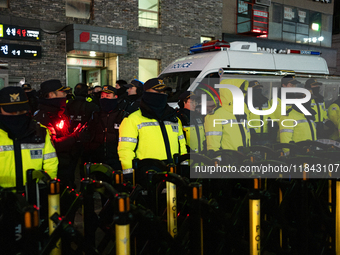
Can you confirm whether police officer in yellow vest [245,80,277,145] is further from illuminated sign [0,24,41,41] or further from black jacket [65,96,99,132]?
illuminated sign [0,24,41,41]

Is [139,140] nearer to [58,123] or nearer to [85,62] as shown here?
[58,123]

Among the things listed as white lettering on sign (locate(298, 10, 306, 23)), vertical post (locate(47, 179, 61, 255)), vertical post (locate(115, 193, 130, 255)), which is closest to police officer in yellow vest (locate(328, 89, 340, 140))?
vertical post (locate(115, 193, 130, 255))

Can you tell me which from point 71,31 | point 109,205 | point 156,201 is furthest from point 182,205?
point 71,31

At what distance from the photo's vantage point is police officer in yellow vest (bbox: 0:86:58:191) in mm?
2945

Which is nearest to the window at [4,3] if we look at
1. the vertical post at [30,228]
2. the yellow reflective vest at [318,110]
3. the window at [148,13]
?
the window at [148,13]

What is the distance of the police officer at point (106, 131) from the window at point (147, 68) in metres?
11.5

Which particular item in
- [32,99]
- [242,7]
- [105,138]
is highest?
[242,7]

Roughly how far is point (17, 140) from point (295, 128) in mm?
4068

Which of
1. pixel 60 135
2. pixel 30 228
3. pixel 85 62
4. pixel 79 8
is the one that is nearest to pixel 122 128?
pixel 60 135

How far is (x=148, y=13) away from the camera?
663 inches

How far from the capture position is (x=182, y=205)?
330 centimetres

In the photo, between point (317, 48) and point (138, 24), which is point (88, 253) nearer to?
point (138, 24)

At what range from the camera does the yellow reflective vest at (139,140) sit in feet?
12.1

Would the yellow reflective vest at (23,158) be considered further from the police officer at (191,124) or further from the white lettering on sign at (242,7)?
the white lettering on sign at (242,7)
